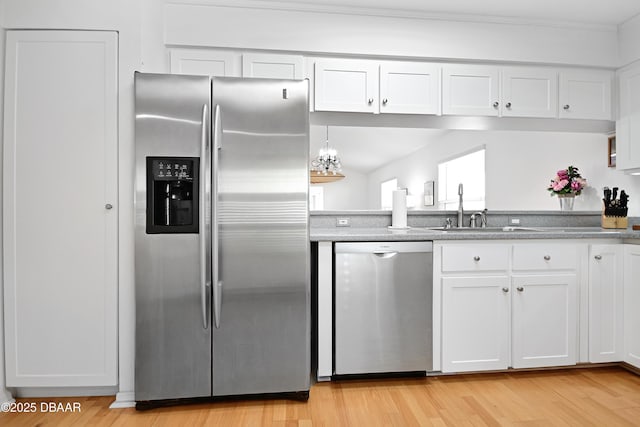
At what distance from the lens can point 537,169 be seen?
3.07 meters

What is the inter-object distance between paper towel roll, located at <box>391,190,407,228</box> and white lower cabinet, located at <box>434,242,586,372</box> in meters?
0.54

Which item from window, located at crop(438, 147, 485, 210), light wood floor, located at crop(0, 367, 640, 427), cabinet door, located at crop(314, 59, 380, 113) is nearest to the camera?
light wood floor, located at crop(0, 367, 640, 427)

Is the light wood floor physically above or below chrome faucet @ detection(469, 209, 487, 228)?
below

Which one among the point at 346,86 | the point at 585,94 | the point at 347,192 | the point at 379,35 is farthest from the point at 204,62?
the point at 585,94

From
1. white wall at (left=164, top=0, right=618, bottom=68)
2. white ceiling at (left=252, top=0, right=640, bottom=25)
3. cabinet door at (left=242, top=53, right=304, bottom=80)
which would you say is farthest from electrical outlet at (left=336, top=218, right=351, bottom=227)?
white ceiling at (left=252, top=0, right=640, bottom=25)

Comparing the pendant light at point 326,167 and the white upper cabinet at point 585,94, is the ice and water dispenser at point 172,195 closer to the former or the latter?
the pendant light at point 326,167

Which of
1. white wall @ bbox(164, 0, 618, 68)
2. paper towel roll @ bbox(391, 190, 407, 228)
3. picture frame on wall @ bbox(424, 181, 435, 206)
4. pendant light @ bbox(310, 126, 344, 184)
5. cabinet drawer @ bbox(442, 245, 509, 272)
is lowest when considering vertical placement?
cabinet drawer @ bbox(442, 245, 509, 272)

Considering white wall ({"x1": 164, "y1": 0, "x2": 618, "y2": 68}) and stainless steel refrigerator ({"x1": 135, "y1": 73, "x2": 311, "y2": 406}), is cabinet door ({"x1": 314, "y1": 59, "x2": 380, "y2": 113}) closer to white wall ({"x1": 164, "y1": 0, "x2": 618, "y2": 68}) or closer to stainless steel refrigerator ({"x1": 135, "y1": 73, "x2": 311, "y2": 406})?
white wall ({"x1": 164, "y1": 0, "x2": 618, "y2": 68})

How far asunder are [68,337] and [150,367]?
0.51 metres

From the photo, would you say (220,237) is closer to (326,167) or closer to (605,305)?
(326,167)

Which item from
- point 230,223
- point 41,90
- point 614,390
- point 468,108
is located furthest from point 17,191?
point 614,390

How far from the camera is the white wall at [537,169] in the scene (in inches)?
116

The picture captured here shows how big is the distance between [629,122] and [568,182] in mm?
562

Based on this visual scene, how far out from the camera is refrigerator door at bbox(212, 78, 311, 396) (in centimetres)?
194
